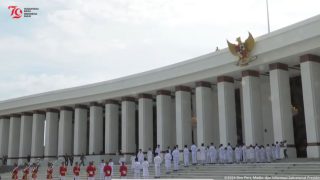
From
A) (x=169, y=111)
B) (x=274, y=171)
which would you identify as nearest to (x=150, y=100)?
(x=169, y=111)

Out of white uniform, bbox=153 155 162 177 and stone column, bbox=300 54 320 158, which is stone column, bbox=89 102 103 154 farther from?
stone column, bbox=300 54 320 158

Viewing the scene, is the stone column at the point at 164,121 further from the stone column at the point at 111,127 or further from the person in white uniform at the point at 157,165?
the person in white uniform at the point at 157,165

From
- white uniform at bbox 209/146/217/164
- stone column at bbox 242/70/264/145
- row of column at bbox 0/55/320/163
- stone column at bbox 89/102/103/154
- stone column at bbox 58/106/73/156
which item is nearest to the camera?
row of column at bbox 0/55/320/163

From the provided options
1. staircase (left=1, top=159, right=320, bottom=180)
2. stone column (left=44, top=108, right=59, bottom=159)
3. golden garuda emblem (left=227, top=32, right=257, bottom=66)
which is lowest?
staircase (left=1, top=159, right=320, bottom=180)

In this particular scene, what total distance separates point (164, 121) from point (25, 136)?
1698cm

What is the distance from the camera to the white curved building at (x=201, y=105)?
23.8 metres

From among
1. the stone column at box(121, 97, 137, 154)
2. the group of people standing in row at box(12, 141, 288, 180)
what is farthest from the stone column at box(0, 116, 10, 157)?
the group of people standing in row at box(12, 141, 288, 180)

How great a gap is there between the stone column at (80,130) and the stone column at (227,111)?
14974 millimetres

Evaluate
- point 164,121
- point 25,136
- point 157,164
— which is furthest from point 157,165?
point 25,136

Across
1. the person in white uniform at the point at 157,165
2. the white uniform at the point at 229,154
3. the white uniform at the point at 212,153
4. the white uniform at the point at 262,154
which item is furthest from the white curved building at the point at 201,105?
the person in white uniform at the point at 157,165

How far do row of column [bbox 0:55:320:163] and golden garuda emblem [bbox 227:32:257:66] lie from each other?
4.40ft

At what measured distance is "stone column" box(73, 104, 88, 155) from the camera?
38.1 metres

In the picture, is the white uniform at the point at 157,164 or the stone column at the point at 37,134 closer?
the white uniform at the point at 157,164

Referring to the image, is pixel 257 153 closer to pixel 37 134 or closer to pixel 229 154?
pixel 229 154
